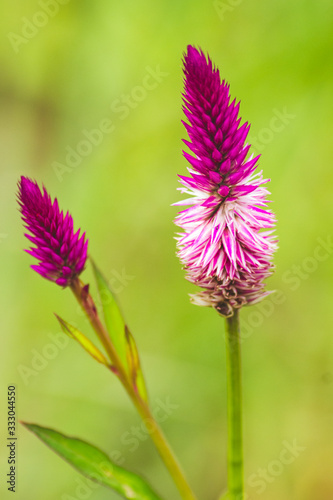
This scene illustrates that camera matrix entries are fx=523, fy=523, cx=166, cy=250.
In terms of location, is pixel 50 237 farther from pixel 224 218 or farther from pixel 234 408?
pixel 234 408

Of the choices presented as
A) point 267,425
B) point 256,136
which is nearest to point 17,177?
point 256,136

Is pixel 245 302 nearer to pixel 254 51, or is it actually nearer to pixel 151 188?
pixel 151 188
